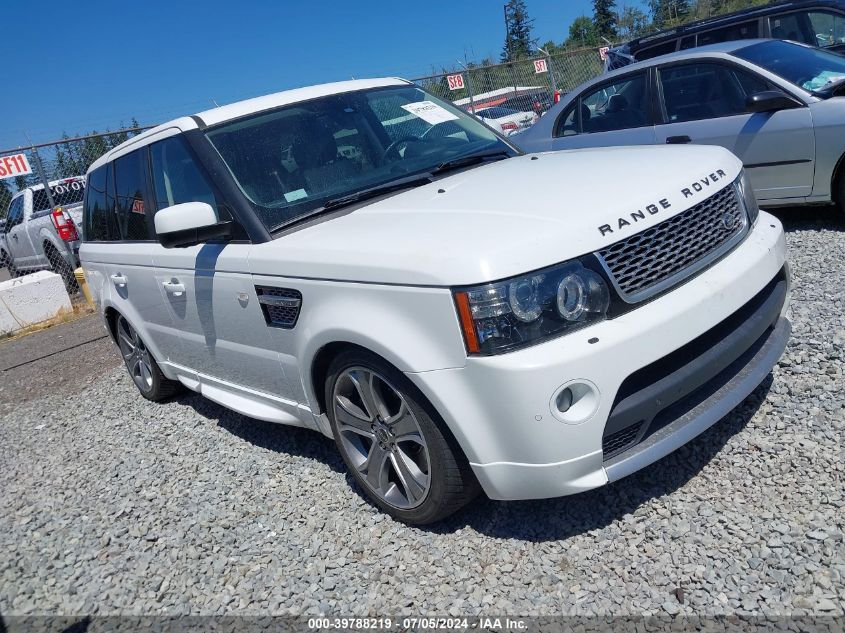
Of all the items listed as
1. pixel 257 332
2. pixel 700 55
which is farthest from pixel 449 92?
pixel 257 332

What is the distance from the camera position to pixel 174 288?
3748 millimetres

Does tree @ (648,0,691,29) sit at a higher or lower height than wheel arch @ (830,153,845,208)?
higher

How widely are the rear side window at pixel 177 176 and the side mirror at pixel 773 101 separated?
4.45 metres

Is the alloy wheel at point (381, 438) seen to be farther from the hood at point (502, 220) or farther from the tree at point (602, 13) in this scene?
the tree at point (602, 13)

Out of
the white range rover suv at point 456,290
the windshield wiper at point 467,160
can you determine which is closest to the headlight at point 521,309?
the white range rover suv at point 456,290

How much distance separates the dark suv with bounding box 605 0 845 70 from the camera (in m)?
8.37

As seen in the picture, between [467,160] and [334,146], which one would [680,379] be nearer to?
[467,160]

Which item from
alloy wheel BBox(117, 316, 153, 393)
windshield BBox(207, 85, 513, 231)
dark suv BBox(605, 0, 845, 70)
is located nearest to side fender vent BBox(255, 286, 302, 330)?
windshield BBox(207, 85, 513, 231)

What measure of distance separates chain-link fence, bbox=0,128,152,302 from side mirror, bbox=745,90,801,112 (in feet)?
29.1

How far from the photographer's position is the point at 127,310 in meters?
4.69

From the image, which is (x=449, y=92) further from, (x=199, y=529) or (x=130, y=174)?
(x=199, y=529)

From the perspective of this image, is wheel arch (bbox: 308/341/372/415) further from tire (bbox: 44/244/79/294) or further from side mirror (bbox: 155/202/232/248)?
tire (bbox: 44/244/79/294)

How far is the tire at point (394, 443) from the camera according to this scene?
2.50 meters

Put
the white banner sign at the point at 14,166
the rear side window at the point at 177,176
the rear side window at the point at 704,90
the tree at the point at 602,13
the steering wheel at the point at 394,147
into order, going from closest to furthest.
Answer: the rear side window at the point at 177,176, the steering wheel at the point at 394,147, the rear side window at the point at 704,90, the white banner sign at the point at 14,166, the tree at the point at 602,13
